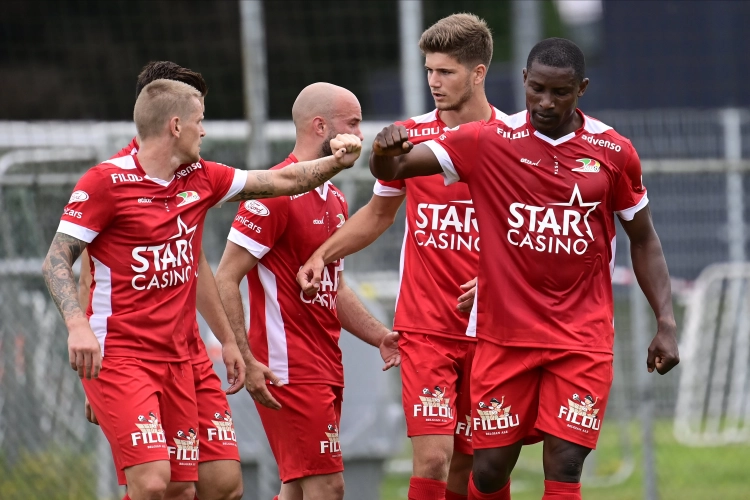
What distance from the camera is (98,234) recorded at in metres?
5.11

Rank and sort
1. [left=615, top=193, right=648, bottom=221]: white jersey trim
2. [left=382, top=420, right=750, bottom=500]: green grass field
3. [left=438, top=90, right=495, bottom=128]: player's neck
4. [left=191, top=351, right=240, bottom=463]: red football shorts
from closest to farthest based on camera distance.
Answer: [left=615, top=193, right=648, bottom=221]: white jersey trim, [left=191, top=351, right=240, bottom=463]: red football shorts, [left=438, top=90, right=495, bottom=128]: player's neck, [left=382, top=420, right=750, bottom=500]: green grass field

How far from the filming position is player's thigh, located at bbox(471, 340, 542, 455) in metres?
5.15

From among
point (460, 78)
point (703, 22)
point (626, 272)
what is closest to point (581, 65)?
point (460, 78)

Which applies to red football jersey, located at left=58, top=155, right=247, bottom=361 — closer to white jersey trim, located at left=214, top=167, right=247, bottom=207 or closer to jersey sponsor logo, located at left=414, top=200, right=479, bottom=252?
white jersey trim, located at left=214, top=167, right=247, bottom=207

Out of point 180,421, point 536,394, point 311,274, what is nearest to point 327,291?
point 311,274

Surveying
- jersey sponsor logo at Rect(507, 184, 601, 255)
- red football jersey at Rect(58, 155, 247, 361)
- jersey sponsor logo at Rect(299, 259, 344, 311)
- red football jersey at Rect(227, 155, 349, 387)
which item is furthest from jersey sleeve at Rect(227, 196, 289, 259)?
jersey sponsor logo at Rect(507, 184, 601, 255)

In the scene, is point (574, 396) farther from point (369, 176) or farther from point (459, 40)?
point (369, 176)

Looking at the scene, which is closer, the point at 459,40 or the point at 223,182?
the point at 223,182

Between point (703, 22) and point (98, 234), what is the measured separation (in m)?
9.71

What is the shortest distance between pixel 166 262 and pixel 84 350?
1.99 feet

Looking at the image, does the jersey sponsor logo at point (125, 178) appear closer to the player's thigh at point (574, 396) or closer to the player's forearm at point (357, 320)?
the player's forearm at point (357, 320)

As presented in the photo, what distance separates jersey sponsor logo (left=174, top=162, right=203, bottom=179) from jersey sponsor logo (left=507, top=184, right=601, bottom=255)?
1523 millimetres

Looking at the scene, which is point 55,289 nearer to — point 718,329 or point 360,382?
point 360,382

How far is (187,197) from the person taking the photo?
5.31m
